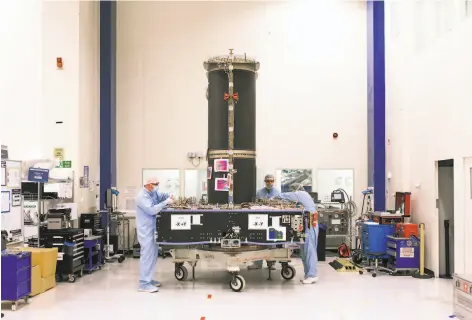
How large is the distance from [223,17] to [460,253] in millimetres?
6947

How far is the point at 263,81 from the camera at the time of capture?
36.7 ft

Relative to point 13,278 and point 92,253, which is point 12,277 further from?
point 92,253

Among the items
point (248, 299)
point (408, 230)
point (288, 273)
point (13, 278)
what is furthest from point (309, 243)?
point (13, 278)

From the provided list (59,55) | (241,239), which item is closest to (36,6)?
(59,55)

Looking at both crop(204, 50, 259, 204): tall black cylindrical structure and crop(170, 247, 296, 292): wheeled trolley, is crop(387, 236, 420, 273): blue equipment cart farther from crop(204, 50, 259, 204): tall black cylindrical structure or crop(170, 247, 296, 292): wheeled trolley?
crop(204, 50, 259, 204): tall black cylindrical structure

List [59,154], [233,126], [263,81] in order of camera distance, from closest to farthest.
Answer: [233,126], [59,154], [263,81]

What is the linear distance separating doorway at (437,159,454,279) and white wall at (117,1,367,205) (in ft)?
10.1

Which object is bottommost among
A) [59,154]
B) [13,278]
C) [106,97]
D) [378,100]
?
[13,278]

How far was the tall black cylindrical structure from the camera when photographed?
7.23 m

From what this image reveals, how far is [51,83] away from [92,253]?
131 inches

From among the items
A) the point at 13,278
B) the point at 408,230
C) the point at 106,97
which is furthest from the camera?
the point at 106,97

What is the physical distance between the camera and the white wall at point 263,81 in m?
11.1

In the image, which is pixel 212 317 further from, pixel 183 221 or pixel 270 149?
pixel 270 149

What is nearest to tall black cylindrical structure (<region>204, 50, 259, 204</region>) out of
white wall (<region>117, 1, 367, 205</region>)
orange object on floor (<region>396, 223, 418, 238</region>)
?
orange object on floor (<region>396, 223, 418, 238</region>)
